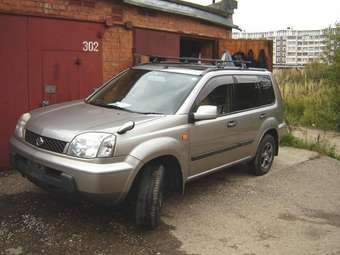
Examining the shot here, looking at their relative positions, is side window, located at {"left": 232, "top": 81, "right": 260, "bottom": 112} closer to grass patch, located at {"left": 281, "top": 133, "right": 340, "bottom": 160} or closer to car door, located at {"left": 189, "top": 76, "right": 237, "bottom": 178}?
car door, located at {"left": 189, "top": 76, "right": 237, "bottom": 178}

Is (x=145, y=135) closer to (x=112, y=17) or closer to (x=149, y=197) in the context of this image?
(x=149, y=197)

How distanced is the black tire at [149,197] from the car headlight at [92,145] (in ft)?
1.79

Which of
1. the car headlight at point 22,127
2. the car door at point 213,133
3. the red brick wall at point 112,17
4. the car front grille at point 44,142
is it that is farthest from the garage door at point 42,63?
the car door at point 213,133

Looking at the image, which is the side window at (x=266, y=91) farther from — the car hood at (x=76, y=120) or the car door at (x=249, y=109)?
the car hood at (x=76, y=120)

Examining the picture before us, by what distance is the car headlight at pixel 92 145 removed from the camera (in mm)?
4039

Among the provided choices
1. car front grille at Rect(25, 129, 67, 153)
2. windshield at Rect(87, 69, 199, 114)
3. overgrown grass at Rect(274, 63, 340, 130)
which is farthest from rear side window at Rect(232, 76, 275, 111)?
overgrown grass at Rect(274, 63, 340, 130)

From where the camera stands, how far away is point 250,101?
21.2ft

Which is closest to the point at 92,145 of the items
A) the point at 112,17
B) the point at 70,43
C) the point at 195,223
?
the point at 195,223

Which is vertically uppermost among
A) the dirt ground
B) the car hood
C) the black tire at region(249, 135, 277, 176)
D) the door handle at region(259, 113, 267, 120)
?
the car hood

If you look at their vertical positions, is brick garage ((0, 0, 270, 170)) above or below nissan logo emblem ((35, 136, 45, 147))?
above

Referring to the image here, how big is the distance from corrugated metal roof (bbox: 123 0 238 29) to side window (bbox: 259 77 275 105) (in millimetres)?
2995

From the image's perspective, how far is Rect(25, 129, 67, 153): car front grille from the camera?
4.20 metres

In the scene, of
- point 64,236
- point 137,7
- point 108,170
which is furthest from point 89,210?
point 137,7

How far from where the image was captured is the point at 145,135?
4387mm
